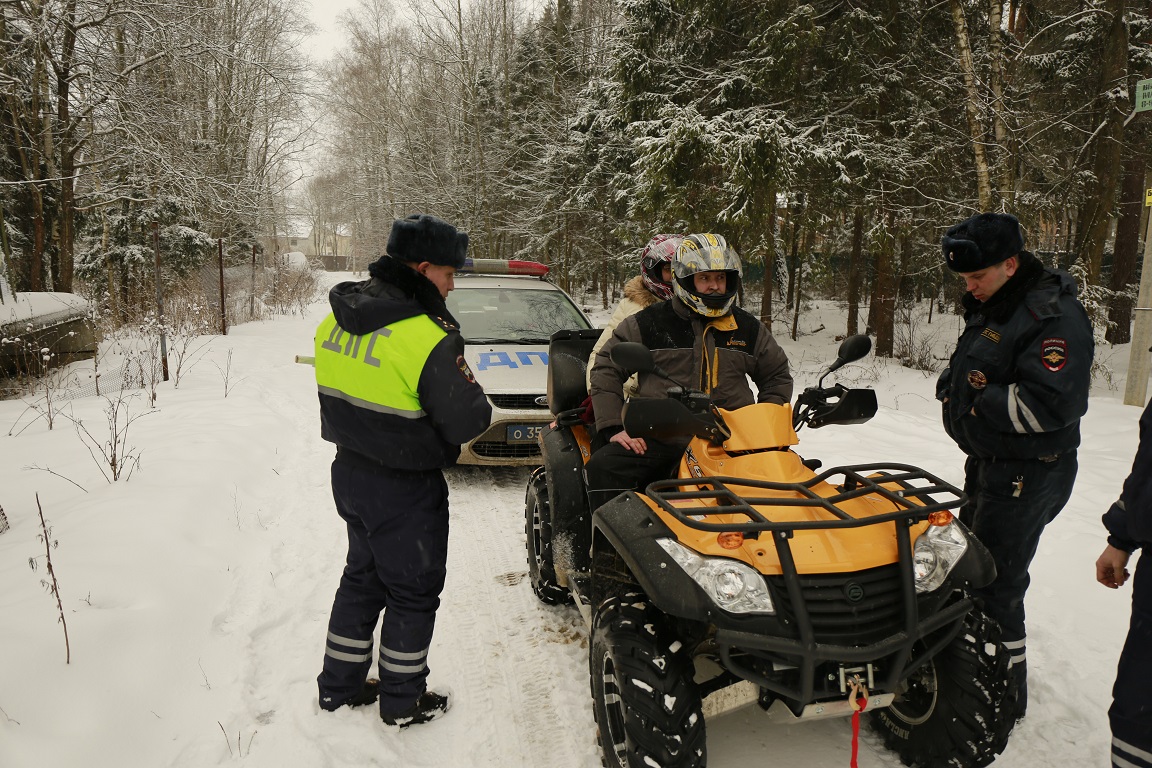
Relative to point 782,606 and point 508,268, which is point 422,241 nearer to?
point 782,606

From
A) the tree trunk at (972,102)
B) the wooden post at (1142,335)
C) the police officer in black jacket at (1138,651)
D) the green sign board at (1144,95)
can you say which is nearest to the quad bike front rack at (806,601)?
the police officer in black jacket at (1138,651)

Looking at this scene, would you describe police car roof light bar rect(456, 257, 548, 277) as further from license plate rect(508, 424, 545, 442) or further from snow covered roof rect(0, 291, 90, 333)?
snow covered roof rect(0, 291, 90, 333)

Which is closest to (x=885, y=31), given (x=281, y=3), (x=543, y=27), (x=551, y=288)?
(x=551, y=288)

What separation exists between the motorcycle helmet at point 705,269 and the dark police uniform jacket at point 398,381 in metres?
1.06

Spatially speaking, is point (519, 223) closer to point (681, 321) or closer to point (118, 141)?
point (118, 141)

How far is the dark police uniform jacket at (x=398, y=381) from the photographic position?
8.51 ft

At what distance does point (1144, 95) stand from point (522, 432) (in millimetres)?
7025

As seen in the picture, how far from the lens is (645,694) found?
2020mm

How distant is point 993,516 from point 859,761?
113cm

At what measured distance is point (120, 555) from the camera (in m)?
3.60

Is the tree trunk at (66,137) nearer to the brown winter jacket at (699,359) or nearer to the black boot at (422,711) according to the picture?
the brown winter jacket at (699,359)

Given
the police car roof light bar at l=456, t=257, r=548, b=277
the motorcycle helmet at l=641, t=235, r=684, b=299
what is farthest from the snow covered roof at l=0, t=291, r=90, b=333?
the motorcycle helmet at l=641, t=235, r=684, b=299

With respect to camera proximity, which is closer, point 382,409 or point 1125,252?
point 382,409

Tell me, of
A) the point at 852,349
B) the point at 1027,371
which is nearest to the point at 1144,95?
the point at 1027,371
